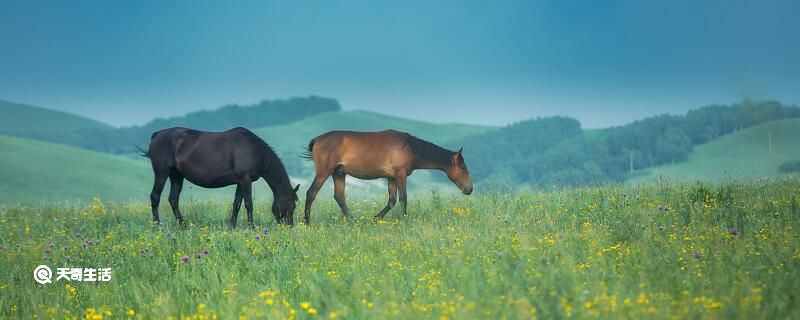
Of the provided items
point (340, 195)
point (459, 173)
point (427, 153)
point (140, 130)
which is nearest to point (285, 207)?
point (340, 195)

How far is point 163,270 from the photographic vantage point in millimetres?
10586

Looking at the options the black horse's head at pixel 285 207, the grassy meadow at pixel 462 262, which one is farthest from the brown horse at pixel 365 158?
the grassy meadow at pixel 462 262

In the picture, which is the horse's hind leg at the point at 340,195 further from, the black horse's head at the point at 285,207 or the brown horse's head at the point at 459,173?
the brown horse's head at the point at 459,173

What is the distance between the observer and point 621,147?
4070 inches

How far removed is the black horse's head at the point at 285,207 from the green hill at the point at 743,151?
7155 cm

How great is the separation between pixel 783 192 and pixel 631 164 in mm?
83467

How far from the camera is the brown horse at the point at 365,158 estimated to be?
15.6m

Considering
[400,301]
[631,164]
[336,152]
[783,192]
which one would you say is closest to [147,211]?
[336,152]

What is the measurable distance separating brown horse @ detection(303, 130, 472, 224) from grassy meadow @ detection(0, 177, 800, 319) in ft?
2.10

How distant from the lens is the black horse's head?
14.7 meters

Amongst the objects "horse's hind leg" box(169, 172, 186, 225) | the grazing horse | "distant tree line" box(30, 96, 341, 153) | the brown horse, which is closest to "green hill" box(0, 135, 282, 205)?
"distant tree line" box(30, 96, 341, 153)

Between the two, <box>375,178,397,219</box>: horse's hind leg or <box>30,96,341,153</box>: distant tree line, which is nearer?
<box>375,178,397,219</box>: horse's hind leg

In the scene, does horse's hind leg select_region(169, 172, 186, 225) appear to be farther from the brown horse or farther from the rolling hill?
the rolling hill

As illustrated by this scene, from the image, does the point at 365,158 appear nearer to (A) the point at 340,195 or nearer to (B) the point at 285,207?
(A) the point at 340,195
